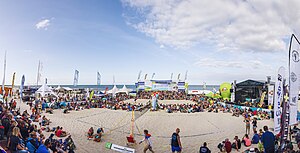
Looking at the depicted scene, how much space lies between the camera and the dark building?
2820 centimetres

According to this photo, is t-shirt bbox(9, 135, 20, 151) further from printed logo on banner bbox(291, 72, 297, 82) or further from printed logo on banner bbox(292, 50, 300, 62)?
printed logo on banner bbox(292, 50, 300, 62)

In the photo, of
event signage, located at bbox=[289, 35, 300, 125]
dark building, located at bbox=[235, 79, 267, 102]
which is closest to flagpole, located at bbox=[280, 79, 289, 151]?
event signage, located at bbox=[289, 35, 300, 125]

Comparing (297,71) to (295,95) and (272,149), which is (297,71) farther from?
(272,149)

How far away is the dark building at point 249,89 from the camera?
28203 millimetres

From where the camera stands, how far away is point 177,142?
7.64 meters

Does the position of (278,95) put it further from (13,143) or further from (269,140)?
(13,143)

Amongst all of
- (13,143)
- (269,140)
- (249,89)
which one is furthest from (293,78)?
(249,89)

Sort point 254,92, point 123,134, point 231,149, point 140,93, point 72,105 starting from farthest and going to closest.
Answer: point 140,93
point 254,92
point 72,105
point 123,134
point 231,149

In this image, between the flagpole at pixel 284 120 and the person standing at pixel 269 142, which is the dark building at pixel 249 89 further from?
the flagpole at pixel 284 120

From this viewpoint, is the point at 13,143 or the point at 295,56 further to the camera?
the point at 13,143

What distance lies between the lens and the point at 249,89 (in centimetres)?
2981

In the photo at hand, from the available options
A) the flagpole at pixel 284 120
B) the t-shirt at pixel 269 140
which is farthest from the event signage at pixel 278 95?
the t-shirt at pixel 269 140

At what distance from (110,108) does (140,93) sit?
1799 cm

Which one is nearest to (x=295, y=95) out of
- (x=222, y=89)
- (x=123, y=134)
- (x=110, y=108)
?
(x=123, y=134)
